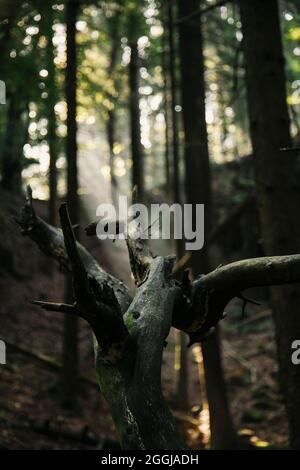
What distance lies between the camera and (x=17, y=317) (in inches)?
482

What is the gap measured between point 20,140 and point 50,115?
3479mm

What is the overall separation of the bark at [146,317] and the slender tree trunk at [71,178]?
6711 millimetres

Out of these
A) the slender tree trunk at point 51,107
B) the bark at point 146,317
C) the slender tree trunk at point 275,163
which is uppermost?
the slender tree trunk at point 51,107

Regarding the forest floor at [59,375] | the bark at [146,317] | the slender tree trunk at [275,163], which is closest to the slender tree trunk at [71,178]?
the forest floor at [59,375]

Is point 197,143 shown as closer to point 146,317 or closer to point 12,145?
point 146,317

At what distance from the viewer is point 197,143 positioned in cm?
955

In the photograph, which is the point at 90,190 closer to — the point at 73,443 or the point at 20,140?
the point at 20,140

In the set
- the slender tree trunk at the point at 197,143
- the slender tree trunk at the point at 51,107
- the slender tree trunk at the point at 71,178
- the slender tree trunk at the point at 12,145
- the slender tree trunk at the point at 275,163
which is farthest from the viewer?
the slender tree trunk at the point at 12,145

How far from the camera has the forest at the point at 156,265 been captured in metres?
2.60

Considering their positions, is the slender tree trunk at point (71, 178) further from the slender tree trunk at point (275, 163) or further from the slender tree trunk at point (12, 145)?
the slender tree trunk at point (275, 163)

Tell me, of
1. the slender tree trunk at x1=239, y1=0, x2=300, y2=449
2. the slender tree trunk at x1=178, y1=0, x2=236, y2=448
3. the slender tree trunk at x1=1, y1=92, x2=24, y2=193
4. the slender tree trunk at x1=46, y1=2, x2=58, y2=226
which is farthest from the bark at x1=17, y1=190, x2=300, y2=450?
the slender tree trunk at x1=1, y1=92, x2=24, y2=193

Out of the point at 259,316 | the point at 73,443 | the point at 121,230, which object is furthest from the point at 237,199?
the point at 121,230

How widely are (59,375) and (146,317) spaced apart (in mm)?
8126

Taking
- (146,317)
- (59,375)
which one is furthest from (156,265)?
(59,375)
